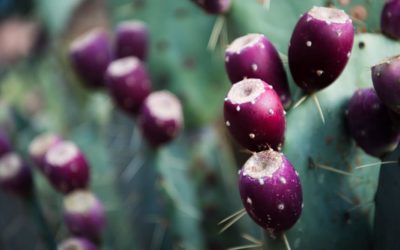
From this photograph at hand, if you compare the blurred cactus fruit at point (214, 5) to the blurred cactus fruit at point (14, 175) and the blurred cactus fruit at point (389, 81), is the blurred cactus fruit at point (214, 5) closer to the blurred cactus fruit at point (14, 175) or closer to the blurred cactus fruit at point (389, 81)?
the blurred cactus fruit at point (389, 81)

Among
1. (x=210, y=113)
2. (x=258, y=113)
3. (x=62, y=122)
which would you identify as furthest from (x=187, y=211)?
(x=62, y=122)

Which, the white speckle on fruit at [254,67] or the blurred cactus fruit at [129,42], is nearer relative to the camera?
the white speckle on fruit at [254,67]

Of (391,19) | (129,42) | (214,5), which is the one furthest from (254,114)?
(129,42)

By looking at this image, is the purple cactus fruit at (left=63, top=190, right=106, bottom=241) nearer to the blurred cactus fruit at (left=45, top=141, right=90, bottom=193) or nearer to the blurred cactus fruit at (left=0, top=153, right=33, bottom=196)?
the blurred cactus fruit at (left=45, top=141, right=90, bottom=193)

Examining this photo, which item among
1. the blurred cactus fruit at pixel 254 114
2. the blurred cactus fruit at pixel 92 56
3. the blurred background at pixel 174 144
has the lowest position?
the blurred background at pixel 174 144

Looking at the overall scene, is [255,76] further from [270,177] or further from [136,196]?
[136,196]

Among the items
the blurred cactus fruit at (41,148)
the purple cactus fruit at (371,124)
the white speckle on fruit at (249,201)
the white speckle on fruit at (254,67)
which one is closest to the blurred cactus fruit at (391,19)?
the purple cactus fruit at (371,124)
